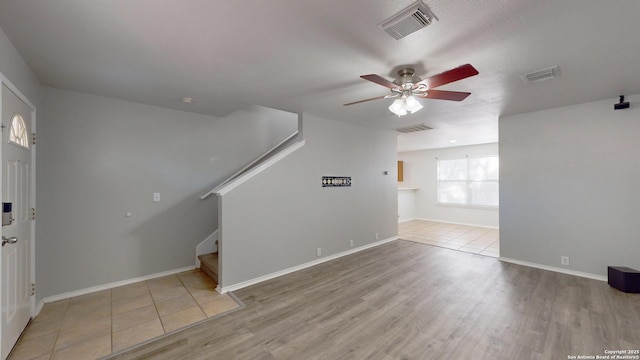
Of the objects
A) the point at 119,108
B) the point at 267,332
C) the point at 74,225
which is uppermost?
the point at 119,108

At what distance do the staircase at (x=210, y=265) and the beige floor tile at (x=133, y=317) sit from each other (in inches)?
32.1

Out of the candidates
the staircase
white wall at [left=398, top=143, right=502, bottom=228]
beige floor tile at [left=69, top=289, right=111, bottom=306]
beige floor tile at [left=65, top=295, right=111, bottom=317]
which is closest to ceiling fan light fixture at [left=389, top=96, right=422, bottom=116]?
the staircase

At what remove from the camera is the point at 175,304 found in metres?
2.86

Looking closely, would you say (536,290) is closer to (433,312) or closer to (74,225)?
(433,312)

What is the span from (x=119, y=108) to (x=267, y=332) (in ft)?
11.7

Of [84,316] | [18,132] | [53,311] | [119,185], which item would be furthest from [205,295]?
[18,132]

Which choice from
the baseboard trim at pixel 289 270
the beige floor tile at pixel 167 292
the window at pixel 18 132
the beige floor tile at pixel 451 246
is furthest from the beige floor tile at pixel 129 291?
the beige floor tile at pixel 451 246

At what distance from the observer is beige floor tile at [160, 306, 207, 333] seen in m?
2.43

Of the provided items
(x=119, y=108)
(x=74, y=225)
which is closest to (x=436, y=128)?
(x=119, y=108)

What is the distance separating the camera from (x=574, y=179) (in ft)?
12.1

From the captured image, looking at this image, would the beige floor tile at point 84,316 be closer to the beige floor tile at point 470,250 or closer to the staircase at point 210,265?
the staircase at point 210,265

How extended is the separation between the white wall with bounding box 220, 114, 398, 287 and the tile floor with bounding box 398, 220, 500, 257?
0.96 meters

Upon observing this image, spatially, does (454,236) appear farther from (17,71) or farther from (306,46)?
(17,71)

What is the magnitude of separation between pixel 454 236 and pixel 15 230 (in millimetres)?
7454
